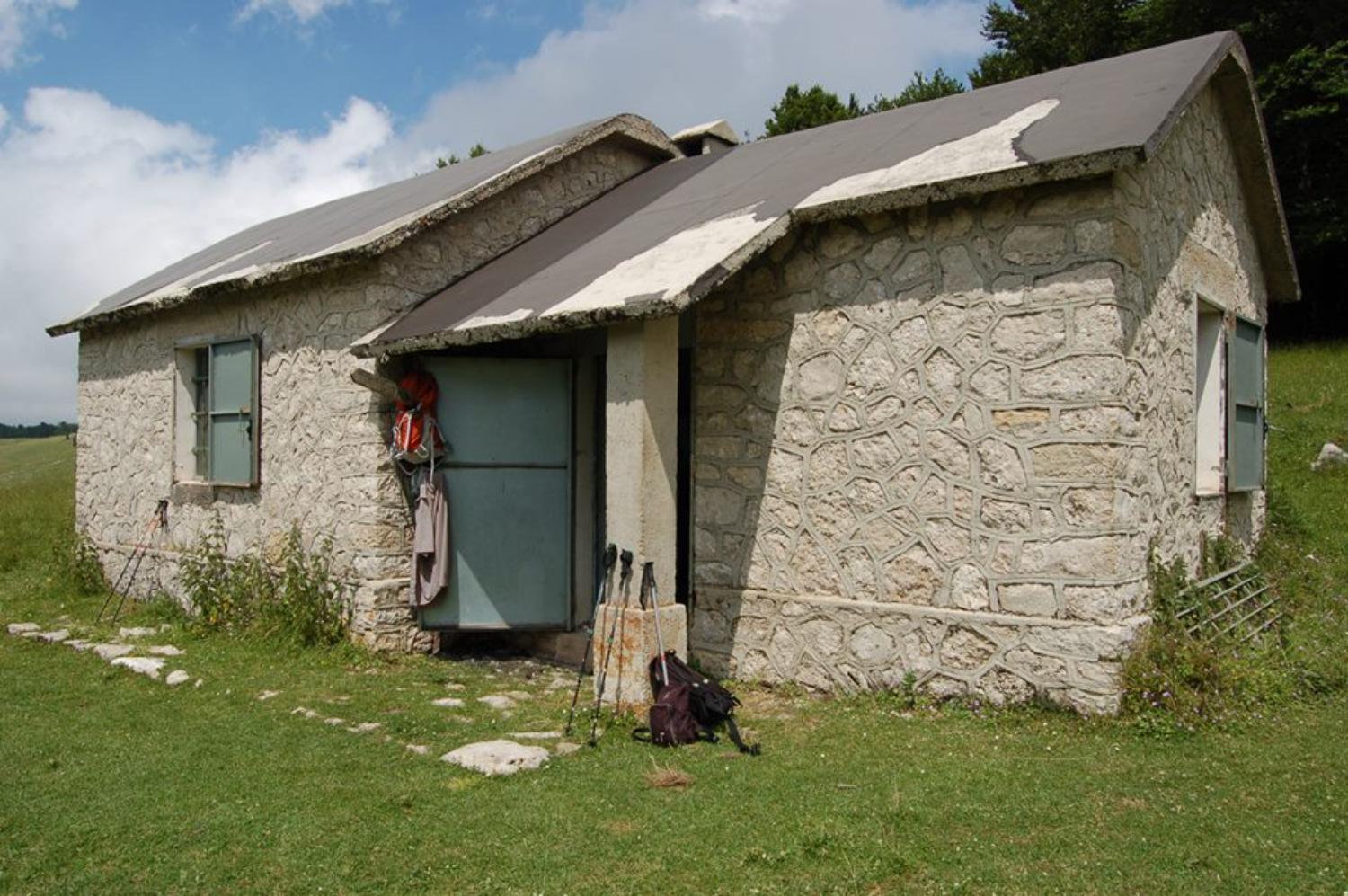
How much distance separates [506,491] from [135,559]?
5.27 metres

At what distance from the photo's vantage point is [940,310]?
20.2 feet

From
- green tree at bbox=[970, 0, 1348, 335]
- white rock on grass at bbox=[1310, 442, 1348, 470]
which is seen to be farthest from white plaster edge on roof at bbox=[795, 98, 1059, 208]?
green tree at bbox=[970, 0, 1348, 335]

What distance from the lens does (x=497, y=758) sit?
5.38m

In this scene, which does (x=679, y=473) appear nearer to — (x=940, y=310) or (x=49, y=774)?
(x=940, y=310)

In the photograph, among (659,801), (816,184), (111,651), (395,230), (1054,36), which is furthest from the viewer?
(1054,36)

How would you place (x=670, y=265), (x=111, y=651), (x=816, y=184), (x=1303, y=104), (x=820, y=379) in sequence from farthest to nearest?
(x=1303, y=104)
(x=111, y=651)
(x=816, y=184)
(x=820, y=379)
(x=670, y=265)

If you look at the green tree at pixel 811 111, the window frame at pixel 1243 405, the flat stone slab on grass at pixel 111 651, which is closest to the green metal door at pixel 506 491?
the flat stone slab on grass at pixel 111 651

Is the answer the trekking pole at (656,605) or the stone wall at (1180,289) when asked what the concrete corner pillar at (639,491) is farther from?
the stone wall at (1180,289)

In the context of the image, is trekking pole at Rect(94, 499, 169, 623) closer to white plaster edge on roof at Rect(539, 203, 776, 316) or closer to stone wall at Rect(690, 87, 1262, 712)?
white plaster edge on roof at Rect(539, 203, 776, 316)

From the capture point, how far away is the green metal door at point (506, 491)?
7871 mm

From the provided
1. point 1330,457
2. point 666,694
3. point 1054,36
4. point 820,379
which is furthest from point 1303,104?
point 666,694

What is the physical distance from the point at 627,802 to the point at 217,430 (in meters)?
6.54

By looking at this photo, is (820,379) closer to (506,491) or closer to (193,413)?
(506,491)

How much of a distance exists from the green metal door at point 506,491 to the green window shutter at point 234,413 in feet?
7.60
